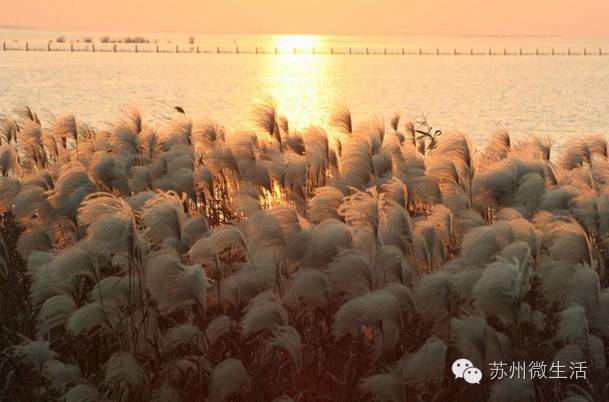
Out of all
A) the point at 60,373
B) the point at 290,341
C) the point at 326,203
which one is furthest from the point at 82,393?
the point at 326,203

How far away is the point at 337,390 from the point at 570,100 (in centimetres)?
6610

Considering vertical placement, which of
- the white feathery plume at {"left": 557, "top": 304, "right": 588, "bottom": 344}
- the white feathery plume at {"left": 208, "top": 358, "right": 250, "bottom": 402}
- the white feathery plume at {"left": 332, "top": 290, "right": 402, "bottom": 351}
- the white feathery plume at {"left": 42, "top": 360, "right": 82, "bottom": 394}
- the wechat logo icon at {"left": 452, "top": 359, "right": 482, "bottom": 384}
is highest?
the white feathery plume at {"left": 332, "top": 290, "right": 402, "bottom": 351}

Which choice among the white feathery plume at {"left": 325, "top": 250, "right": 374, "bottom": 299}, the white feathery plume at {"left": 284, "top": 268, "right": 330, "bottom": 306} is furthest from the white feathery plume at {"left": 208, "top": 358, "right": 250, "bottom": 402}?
the white feathery plume at {"left": 325, "top": 250, "right": 374, "bottom": 299}

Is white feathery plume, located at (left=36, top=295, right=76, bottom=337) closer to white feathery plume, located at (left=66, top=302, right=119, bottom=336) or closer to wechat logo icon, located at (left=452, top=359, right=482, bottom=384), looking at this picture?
white feathery plume, located at (left=66, top=302, right=119, bottom=336)

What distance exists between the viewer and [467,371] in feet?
24.4

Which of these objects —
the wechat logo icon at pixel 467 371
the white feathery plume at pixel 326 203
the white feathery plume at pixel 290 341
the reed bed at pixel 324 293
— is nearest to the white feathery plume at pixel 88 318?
the reed bed at pixel 324 293

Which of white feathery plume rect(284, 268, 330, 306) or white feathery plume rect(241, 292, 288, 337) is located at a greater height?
white feathery plume rect(284, 268, 330, 306)

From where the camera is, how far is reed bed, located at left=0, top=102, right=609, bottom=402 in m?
7.04

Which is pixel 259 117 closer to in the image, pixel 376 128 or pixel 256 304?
pixel 376 128

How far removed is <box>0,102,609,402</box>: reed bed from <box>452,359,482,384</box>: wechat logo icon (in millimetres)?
166

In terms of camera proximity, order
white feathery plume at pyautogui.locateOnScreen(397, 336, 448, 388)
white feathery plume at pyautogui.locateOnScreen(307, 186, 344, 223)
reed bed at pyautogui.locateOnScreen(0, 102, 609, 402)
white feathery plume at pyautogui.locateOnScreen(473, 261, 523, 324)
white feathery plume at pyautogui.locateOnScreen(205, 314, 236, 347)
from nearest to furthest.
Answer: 1. white feathery plume at pyautogui.locateOnScreen(473, 261, 523, 324)
2. white feathery plume at pyautogui.locateOnScreen(397, 336, 448, 388)
3. reed bed at pyautogui.locateOnScreen(0, 102, 609, 402)
4. white feathery plume at pyautogui.locateOnScreen(205, 314, 236, 347)
5. white feathery plume at pyautogui.locateOnScreen(307, 186, 344, 223)

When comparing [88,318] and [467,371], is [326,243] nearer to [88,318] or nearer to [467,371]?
[467,371]

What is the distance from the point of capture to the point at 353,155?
1016 centimetres

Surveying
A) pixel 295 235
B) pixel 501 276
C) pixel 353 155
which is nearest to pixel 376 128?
pixel 353 155
